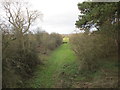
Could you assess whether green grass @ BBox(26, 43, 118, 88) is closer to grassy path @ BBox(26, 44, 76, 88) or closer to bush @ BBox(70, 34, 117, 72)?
grassy path @ BBox(26, 44, 76, 88)

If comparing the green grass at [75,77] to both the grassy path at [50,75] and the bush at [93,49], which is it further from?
the bush at [93,49]

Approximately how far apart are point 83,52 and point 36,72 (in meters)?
4.12

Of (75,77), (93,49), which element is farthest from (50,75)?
(93,49)

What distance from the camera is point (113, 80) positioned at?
39.8 feet

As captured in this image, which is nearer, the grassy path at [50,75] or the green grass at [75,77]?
the green grass at [75,77]

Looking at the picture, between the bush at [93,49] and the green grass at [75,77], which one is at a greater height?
the bush at [93,49]

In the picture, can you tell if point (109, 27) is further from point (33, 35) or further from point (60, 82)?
point (33, 35)

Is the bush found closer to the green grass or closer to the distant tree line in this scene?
the green grass

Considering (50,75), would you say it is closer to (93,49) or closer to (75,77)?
(75,77)

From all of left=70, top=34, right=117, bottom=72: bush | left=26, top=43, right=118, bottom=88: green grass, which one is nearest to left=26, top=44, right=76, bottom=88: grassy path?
left=26, top=43, right=118, bottom=88: green grass

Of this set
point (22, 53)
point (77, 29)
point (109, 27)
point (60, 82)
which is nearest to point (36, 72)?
point (22, 53)

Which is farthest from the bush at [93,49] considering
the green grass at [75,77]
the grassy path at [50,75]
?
the grassy path at [50,75]

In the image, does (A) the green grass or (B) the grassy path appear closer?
(A) the green grass

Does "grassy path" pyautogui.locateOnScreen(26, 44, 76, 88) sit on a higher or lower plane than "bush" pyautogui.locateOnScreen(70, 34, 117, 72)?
lower
